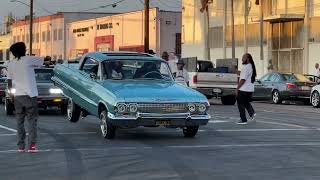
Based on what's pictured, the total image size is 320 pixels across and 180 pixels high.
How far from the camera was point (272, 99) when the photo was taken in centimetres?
2930

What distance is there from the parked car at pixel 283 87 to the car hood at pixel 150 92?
14982 mm

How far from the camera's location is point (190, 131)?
13797 mm

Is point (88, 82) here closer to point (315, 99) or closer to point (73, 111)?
point (73, 111)

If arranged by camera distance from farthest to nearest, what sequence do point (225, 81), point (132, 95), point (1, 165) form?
point (225, 81) < point (132, 95) < point (1, 165)

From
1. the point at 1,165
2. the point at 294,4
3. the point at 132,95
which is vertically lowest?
the point at 1,165

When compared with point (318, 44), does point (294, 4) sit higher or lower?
higher

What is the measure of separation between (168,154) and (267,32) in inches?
1302

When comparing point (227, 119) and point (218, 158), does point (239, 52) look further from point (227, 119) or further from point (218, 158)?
point (218, 158)

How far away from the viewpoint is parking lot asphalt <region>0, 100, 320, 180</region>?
366 inches

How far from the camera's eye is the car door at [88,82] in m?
14.1

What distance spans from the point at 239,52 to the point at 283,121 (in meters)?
28.9

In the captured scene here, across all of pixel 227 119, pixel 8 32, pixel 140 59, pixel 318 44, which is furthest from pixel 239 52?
pixel 8 32

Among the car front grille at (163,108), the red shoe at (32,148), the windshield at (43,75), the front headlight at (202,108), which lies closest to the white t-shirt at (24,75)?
the red shoe at (32,148)

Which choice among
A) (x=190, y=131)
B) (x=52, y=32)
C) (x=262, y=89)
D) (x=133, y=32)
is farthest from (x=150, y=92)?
(x=52, y=32)
